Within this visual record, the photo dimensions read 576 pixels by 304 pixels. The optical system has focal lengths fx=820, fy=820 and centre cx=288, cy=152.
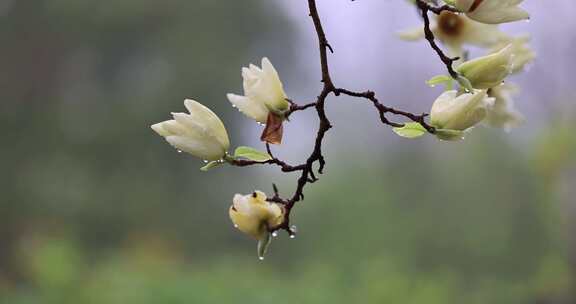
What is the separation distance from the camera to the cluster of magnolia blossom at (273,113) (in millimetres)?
621

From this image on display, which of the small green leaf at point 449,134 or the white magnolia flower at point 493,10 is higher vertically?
the white magnolia flower at point 493,10

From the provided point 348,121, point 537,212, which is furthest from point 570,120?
point 348,121

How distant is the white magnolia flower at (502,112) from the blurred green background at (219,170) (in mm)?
3008

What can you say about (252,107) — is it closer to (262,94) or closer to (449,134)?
(262,94)

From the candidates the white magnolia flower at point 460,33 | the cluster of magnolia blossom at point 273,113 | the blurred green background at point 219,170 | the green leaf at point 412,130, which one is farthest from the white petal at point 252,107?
the blurred green background at point 219,170

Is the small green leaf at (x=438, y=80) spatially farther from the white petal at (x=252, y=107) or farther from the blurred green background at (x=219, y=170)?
the blurred green background at (x=219, y=170)

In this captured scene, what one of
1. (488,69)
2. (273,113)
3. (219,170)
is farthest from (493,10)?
(219,170)

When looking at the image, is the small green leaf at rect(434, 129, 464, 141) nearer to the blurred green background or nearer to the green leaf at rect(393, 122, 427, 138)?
the green leaf at rect(393, 122, 427, 138)

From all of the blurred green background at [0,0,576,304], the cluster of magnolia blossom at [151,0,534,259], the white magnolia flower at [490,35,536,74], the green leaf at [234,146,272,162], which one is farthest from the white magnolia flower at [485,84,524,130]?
the blurred green background at [0,0,576,304]

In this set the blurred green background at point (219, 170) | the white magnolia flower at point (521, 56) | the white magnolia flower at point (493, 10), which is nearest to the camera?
the white magnolia flower at point (493, 10)

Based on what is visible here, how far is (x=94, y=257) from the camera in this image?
18.2ft

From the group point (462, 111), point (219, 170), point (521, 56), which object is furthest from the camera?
point (219, 170)

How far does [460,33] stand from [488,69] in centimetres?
21

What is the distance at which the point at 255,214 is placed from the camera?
672 mm
